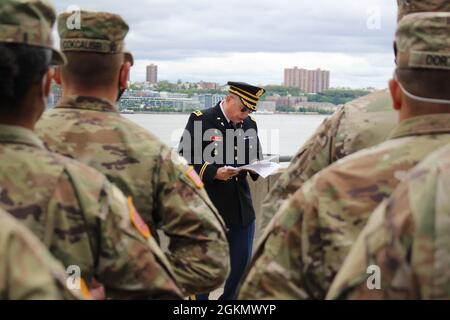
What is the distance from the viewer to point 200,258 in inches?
138

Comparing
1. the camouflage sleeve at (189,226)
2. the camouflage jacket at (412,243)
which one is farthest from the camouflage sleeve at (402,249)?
the camouflage sleeve at (189,226)

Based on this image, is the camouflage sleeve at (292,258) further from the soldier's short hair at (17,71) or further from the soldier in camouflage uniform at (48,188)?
the soldier's short hair at (17,71)

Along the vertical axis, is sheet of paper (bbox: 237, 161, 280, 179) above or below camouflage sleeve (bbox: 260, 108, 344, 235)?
below

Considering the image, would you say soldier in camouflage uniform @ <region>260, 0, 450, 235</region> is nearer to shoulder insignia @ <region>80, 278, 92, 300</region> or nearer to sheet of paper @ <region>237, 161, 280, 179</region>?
shoulder insignia @ <region>80, 278, 92, 300</region>

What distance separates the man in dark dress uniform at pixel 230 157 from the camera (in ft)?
22.8

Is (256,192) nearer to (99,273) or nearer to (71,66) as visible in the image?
(71,66)

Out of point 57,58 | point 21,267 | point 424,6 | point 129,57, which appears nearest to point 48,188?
point 57,58

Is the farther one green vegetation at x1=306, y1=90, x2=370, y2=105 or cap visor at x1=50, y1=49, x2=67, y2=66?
green vegetation at x1=306, y1=90, x2=370, y2=105

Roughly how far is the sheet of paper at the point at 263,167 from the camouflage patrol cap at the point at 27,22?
4.32m

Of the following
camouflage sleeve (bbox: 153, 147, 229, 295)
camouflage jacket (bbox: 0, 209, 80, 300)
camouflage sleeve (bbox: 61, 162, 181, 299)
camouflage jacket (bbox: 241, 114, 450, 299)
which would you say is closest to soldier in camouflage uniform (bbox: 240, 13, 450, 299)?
camouflage jacket (bbox: 241, 114, 450, 299)

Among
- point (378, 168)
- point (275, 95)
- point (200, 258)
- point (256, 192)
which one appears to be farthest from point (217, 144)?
point (378, 168)

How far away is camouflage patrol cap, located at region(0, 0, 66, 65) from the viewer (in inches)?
93.4
